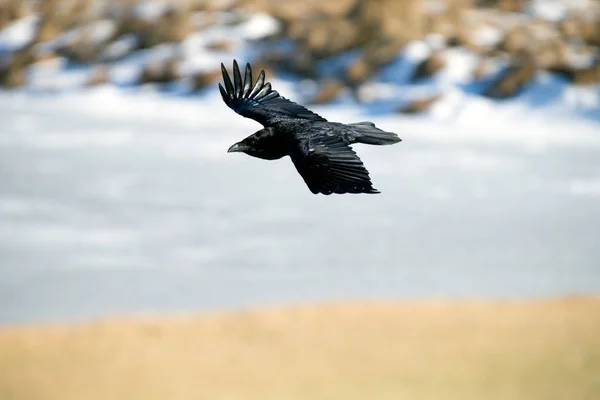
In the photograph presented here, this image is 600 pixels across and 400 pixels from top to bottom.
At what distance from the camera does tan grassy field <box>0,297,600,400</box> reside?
1451cm

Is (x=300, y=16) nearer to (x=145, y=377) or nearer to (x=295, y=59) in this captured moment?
(x=295, y=59)

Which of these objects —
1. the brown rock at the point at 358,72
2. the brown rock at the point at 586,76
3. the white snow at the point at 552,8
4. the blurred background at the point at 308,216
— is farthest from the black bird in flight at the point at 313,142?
the white snow at the point at 552,8

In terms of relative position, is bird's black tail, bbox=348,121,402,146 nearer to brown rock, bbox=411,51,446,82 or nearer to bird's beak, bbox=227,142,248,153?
bird's beak, bbox=227,142,248,153

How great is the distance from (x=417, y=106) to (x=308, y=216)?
3.57 metres

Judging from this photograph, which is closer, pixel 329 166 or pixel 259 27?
pixel 329 166

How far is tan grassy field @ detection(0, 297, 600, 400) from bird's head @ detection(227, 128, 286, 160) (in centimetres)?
1193

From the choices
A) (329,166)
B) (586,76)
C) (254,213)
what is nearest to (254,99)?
(329,166)

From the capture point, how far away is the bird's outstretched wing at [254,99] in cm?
283

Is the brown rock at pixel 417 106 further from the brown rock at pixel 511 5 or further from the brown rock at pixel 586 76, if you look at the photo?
the brown rock at pixel 511 5

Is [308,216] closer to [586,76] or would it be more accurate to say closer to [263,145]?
[586,76]

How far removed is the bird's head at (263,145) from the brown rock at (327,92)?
1430 cm

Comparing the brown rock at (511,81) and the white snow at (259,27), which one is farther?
the white snow at (259,27)

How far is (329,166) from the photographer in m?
2.18

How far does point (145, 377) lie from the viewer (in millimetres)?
16281
